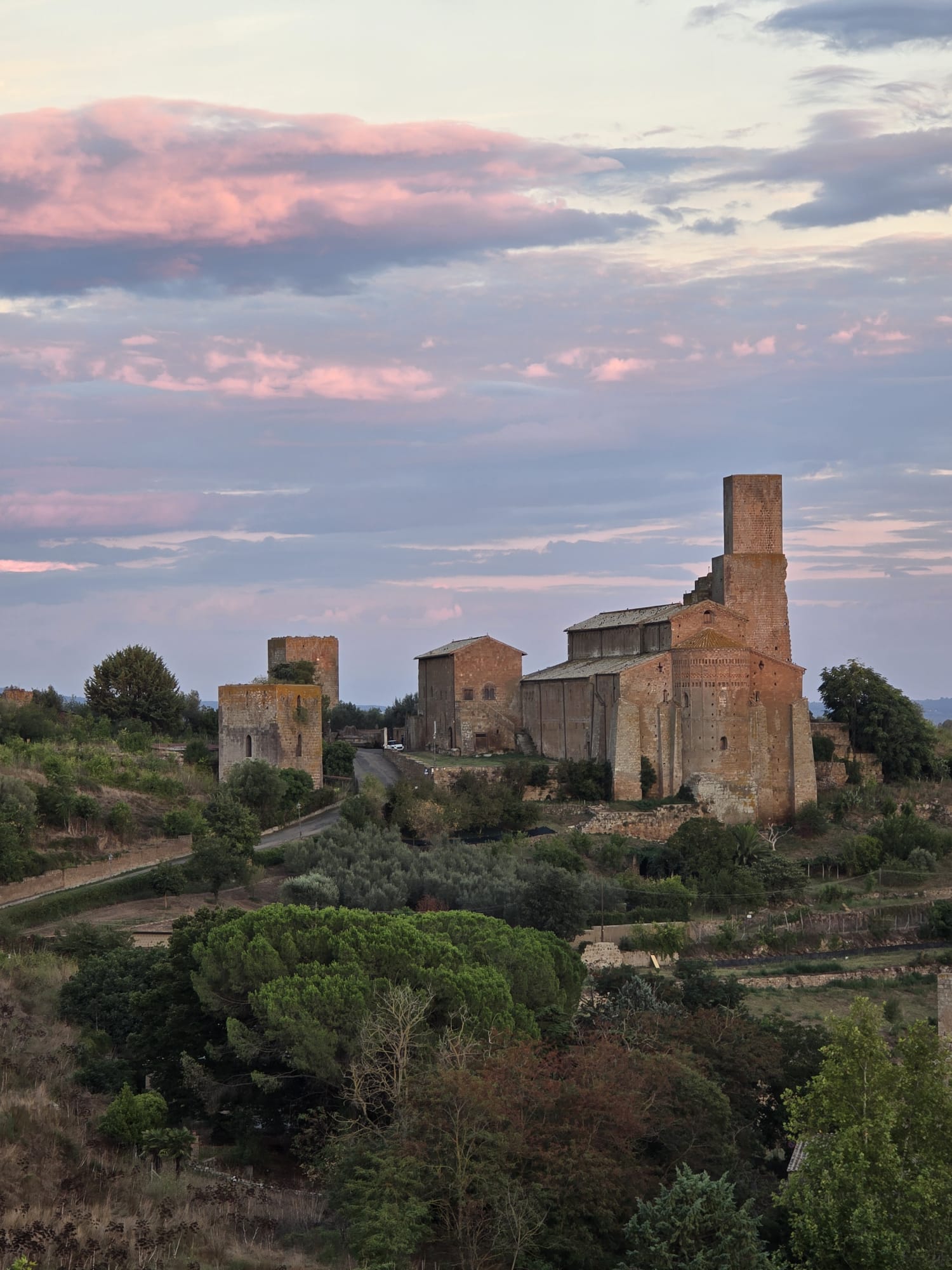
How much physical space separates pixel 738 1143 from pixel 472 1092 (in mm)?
5148

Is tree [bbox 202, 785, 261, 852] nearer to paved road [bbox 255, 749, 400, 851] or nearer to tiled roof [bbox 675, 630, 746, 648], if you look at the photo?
paved road [bbox 255, 749, 400, 851]

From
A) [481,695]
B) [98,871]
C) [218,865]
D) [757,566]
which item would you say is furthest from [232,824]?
[757,566]

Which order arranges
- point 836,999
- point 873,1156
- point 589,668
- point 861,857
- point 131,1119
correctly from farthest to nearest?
point 589,668 < point 861,857 < point 836,999 < point 131,1119 < point 873,1156

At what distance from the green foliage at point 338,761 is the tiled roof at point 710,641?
35.5ft

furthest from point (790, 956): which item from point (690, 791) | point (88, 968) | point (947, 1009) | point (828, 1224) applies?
point (828, 1224)

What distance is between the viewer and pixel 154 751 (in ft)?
152

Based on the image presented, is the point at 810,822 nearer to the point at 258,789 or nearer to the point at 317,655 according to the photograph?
the point at 258,789

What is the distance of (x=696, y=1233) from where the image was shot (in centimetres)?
1488

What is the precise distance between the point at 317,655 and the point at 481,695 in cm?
1708

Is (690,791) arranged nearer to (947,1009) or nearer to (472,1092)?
(947,1009)

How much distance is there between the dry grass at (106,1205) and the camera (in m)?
13.0

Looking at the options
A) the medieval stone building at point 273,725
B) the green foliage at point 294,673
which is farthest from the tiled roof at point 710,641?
the green foliage at point 294,673

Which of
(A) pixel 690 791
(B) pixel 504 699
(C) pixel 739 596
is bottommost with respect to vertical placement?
(A) pixel 690 791

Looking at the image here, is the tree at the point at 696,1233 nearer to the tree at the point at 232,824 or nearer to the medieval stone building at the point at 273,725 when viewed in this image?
the tree at the point at 232,824
